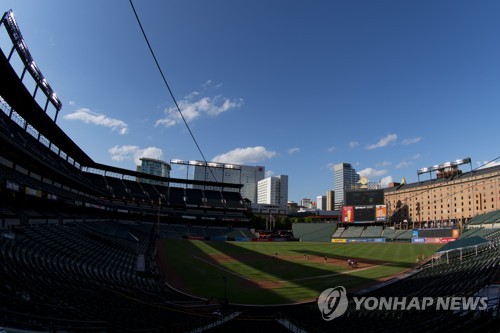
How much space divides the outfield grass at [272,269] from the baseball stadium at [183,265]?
231 mm

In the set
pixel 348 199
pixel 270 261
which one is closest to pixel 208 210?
pixel 348 199

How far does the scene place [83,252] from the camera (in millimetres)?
28797

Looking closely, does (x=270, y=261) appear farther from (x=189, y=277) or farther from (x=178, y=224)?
(x=178, y=224)

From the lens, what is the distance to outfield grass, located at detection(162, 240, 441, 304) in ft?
110

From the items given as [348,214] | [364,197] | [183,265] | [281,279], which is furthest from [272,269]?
[364,197]

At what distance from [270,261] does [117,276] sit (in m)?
30.6

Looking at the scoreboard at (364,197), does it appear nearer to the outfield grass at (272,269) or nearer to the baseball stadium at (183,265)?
the baseball stadium at (183,265)

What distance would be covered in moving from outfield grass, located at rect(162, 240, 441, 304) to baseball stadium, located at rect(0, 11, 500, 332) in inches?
9.1

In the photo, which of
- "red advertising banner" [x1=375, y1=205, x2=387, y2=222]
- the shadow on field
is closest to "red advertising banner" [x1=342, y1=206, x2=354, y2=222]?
"red advertising banner" [x1=375, y1=205, x2=387, y2=222]

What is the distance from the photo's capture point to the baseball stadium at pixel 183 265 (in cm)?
1234

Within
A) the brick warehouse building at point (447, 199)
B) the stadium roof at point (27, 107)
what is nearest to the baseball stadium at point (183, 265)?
the stadium roof at point (27, 107)

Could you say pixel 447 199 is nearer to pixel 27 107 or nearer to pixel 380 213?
pixel 380 213

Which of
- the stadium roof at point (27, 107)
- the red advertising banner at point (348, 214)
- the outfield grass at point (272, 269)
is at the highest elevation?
the stadium roof at point (27, 107)

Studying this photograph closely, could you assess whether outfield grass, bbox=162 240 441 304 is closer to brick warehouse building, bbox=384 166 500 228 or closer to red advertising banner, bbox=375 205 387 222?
red advertising banner, bbox=375 205 387 222
